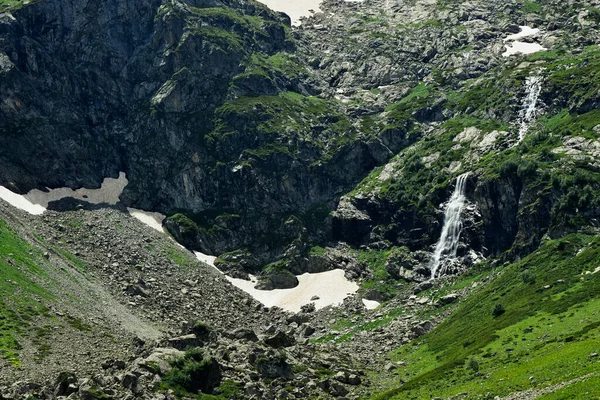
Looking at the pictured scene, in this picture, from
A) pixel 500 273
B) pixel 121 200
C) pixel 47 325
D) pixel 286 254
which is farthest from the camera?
pixel 121 200

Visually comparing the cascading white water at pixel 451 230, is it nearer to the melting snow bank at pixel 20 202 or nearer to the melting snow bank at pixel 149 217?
the melting snow bank at pixel 149 217

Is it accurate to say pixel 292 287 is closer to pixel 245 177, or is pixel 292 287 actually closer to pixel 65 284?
pixel 245 177

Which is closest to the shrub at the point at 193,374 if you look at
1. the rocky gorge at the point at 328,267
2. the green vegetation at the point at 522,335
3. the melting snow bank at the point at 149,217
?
the rocky gorge at the point at 328,267

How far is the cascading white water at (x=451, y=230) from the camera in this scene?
16088cm

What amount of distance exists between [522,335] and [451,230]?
78.7 metres

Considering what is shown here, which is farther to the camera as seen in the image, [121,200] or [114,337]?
[121,200]

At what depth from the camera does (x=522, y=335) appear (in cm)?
8675

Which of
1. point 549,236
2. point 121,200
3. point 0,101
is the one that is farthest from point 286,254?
point 0,101

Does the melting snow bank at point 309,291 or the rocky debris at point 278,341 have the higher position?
the melting snow bank at point 309,291

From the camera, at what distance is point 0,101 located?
195 m

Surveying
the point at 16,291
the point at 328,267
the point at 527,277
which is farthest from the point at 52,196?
the point at 527,277

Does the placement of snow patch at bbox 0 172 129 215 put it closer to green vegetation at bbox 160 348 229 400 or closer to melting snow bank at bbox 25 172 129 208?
melting snow bank at bbox 25 172 129 208

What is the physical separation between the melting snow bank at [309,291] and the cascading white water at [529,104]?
60106 millimetres

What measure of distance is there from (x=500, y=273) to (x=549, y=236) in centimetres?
1221
